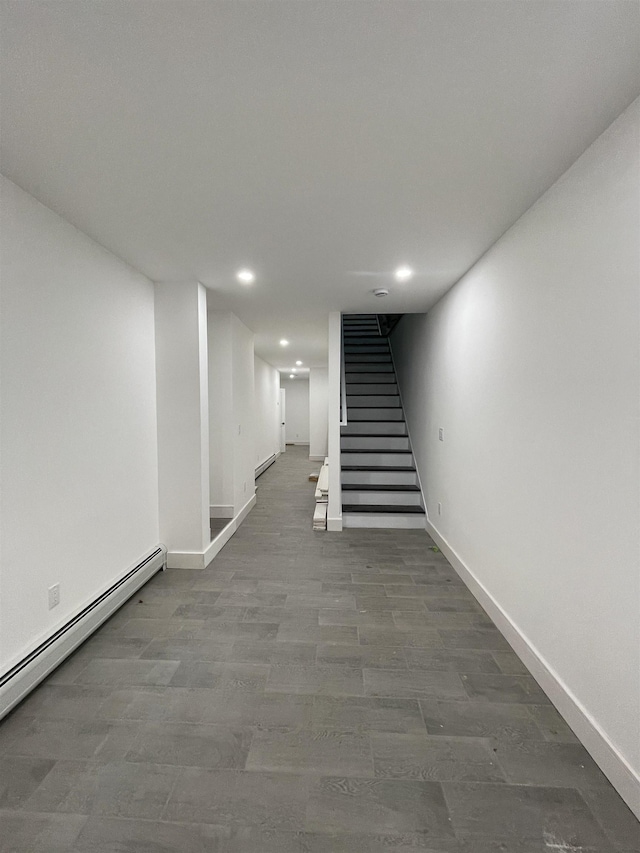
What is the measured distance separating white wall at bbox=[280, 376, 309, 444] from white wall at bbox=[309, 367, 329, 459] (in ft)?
9.87

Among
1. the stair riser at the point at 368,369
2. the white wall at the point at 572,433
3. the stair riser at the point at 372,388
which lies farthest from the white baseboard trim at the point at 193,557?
the stair riser at the point at 368,369

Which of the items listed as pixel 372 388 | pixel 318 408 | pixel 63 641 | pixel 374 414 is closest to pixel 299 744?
pixel 63 641

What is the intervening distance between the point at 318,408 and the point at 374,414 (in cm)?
368

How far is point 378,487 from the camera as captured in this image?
14.9ft

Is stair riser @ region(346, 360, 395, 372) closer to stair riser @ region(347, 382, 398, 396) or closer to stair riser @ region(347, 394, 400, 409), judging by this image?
stair riser @ region(347, 382, 398, 396)

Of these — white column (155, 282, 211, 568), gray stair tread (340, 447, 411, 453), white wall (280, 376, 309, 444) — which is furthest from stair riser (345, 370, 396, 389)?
white wall (280, 376, 309, 444)

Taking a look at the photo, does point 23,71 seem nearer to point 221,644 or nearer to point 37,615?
point 37,615

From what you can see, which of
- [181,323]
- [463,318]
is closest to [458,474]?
[463,318]

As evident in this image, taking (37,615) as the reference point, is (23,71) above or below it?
above

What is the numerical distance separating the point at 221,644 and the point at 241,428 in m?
2.83

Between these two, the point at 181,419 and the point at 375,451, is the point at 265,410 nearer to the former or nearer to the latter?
the point at 375,451

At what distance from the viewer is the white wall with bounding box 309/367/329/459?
367 inches

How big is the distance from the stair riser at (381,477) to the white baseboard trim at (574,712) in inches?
86.8

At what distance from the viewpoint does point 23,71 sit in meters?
1.17
